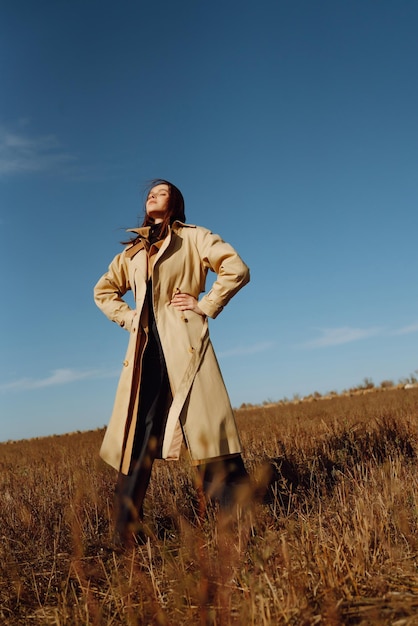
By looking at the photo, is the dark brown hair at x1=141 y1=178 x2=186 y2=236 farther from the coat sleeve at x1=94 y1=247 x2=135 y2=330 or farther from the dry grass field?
the dry grass field

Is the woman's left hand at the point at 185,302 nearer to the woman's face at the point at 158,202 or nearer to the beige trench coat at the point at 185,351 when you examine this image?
the beige trench coat at the point at 185,351

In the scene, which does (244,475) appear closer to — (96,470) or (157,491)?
(157,491)

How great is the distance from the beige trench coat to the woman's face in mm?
181

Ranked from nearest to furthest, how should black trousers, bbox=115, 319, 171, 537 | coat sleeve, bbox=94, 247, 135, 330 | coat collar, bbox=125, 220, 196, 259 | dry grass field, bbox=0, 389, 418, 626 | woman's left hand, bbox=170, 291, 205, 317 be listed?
dry grass field, bbox=0, 389, 418, 626
black trousers, bbox=115, 319, 171, 537
woman's left hand, bbox=170, 291, 205, 317
coat collar, bbox=125, 220, 196, 259
coat sleeve, bbox=94, 247, 135, 330

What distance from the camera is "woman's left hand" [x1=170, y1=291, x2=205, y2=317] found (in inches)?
143

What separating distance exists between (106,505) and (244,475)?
1.46m

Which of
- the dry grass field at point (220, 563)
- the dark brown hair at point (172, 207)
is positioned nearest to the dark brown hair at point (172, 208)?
the dark brown hair at point (172, 207)

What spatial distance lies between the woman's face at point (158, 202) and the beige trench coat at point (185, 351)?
0.59 ft

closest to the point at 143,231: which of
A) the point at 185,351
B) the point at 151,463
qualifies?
the point at 185,351

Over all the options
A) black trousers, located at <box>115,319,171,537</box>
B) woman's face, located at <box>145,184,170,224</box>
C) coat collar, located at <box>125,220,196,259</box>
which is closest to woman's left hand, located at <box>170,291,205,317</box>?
black trousers, located at <box>115,319,171,537</box>

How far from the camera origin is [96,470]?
6246 millimetres

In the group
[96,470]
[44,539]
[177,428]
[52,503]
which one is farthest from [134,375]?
[96,470]

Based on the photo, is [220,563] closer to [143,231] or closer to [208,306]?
[208,306]

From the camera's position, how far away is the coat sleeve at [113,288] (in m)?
4.04
